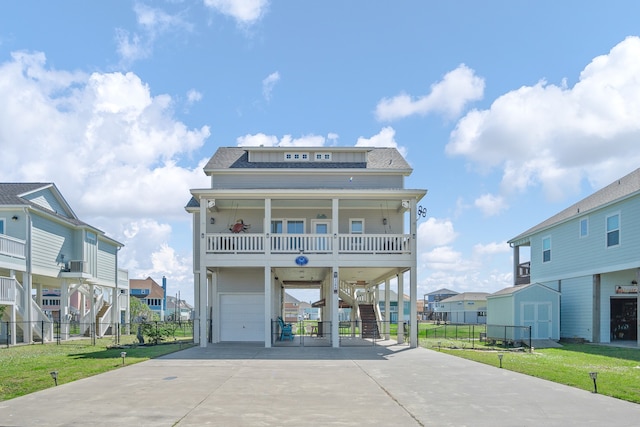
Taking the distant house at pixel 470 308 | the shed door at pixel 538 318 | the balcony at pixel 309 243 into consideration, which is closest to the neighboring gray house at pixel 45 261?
the balcony at pixel 309 243

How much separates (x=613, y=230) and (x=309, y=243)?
43.7 ft

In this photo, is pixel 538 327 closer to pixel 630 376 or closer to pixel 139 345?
pixel 630 376

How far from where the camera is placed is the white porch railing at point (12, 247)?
26.9m

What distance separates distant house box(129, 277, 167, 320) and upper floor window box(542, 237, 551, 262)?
78.6 m

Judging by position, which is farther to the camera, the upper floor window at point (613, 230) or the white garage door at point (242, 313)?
the white garage door at point (242, 313)

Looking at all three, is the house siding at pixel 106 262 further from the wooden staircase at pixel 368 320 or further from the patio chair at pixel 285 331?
the wooden staircase at pixel 368 320

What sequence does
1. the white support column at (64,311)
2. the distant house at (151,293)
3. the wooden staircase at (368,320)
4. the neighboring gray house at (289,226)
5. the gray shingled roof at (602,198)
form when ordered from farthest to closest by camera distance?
the distant house at (151,293) < the white support column at (64,311) < the wooden staircase at (368,320) < the gray shingled roof at (602,198) < the neighboring gray house at (289,226)

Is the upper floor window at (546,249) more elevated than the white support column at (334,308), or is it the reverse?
the upper floor window at (546,249)

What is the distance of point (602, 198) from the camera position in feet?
93.7

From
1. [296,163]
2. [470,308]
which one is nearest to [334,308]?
[296,163]

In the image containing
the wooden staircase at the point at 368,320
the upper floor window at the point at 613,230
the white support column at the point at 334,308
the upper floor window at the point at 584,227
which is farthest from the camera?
the wooden staircase at the point at 368,320

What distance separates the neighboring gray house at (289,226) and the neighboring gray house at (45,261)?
7.78 m

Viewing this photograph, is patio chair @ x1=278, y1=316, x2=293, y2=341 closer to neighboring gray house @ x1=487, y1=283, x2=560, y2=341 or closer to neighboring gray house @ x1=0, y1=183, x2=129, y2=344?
neighboring gray house @ x1=0, y1=183, x2=129, y2=344

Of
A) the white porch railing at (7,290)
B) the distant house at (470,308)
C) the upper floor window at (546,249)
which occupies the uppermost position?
the upper floor window at (546,249)
